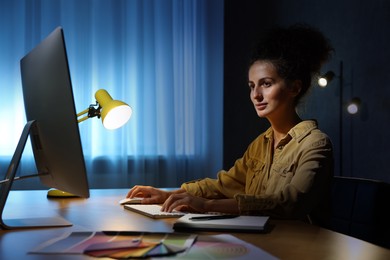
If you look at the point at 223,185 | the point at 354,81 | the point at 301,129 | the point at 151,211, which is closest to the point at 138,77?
the point at 354,81

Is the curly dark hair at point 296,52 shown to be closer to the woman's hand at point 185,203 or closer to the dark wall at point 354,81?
the woman's hand at point 185,203

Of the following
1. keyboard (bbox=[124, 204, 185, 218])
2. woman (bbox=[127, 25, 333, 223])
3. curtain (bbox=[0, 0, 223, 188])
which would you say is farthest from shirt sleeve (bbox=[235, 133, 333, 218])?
curtain (bbox=[0, 0, 223, 188])

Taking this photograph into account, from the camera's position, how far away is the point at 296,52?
66.7 inches

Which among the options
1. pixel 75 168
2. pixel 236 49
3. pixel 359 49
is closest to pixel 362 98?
pixel 359 49

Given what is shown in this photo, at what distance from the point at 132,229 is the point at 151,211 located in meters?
0.22

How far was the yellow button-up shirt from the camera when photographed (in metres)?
1.29

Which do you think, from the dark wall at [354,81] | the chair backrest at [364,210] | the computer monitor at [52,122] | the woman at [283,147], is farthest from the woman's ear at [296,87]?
the dark wall at [354,81]

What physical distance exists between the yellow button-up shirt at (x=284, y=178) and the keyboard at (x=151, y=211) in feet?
0.53

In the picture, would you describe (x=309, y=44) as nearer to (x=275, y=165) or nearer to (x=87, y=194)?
(x=275, y=165)

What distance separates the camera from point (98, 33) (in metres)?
3.54

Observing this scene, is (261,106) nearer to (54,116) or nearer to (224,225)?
(224,225)

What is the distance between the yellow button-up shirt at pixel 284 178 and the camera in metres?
1.29

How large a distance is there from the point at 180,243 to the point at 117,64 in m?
2.76

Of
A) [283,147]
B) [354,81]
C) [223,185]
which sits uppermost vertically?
[354,81]
